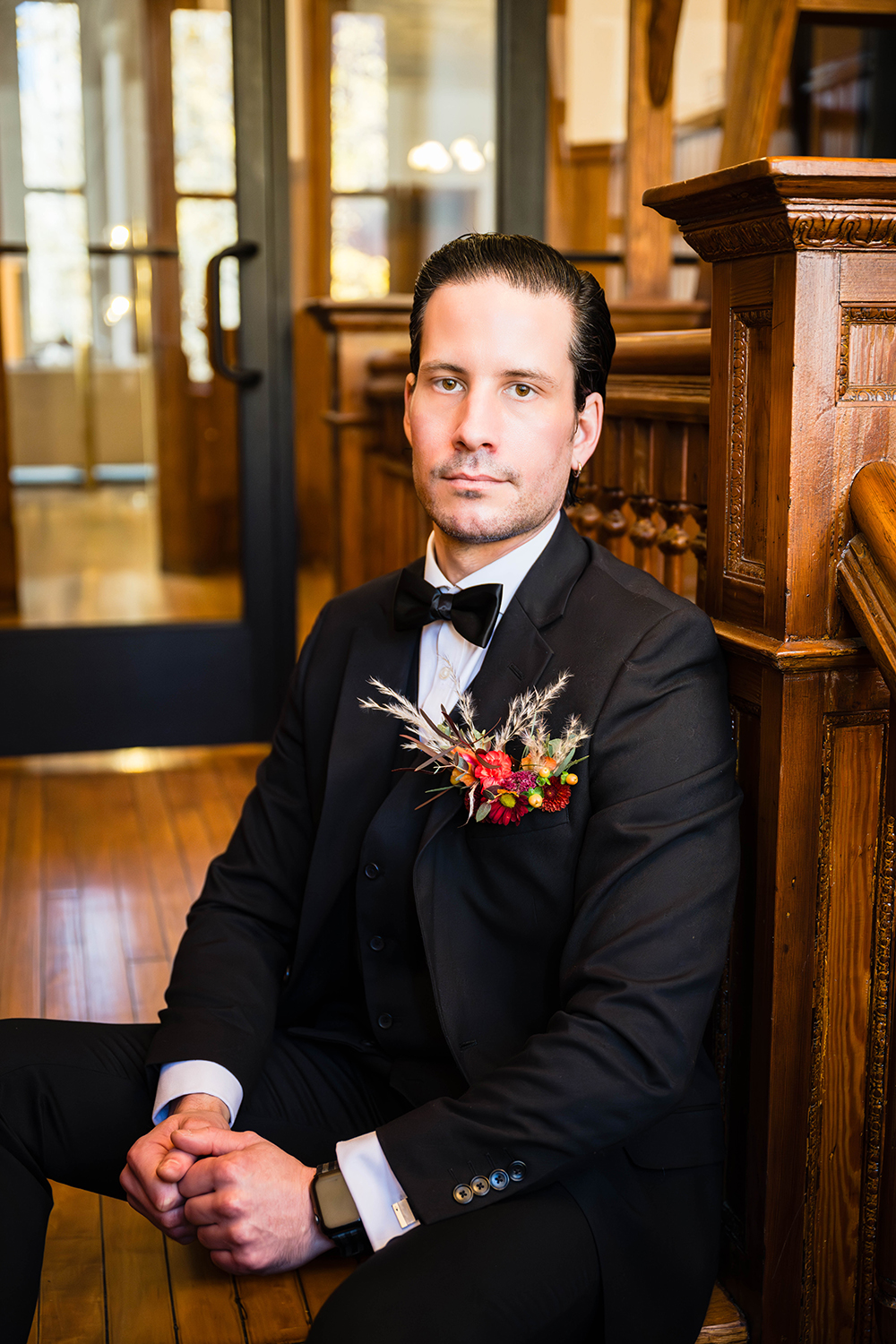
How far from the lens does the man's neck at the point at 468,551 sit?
1.49m

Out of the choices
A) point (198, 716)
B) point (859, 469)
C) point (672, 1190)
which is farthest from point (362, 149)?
point (672, 1190)

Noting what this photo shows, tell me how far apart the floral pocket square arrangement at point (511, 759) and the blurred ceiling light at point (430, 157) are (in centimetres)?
356

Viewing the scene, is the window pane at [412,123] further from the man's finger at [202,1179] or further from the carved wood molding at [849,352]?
the man's finger at [202,1179]

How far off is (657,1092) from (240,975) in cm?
55

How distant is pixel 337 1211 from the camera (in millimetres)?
1236

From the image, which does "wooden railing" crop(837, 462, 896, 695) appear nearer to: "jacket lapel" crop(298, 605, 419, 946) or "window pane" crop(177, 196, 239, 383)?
"jacket lapel" crop(298, 605, 419, 946)

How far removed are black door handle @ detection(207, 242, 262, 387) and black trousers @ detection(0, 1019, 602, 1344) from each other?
8.82 feet

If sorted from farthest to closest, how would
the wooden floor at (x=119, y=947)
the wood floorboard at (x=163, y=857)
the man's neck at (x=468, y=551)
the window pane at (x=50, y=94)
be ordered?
1. the window pane at (x=50, y=94)
2. the wood floorboard at (x=163, y=857)
3. the wooden floor at (x=119, y=947)
4. the man's neck at (x=468, y=551)

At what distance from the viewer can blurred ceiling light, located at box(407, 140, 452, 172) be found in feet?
14.7

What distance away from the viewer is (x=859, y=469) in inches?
51.5

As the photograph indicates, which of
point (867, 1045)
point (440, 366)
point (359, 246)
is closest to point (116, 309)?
point (359, 246)

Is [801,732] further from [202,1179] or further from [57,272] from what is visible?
[57,272]

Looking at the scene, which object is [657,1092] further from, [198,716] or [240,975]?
[198,716]

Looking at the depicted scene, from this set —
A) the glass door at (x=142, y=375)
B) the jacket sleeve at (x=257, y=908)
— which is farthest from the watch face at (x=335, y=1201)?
the glass door at (x=142, y=375)
